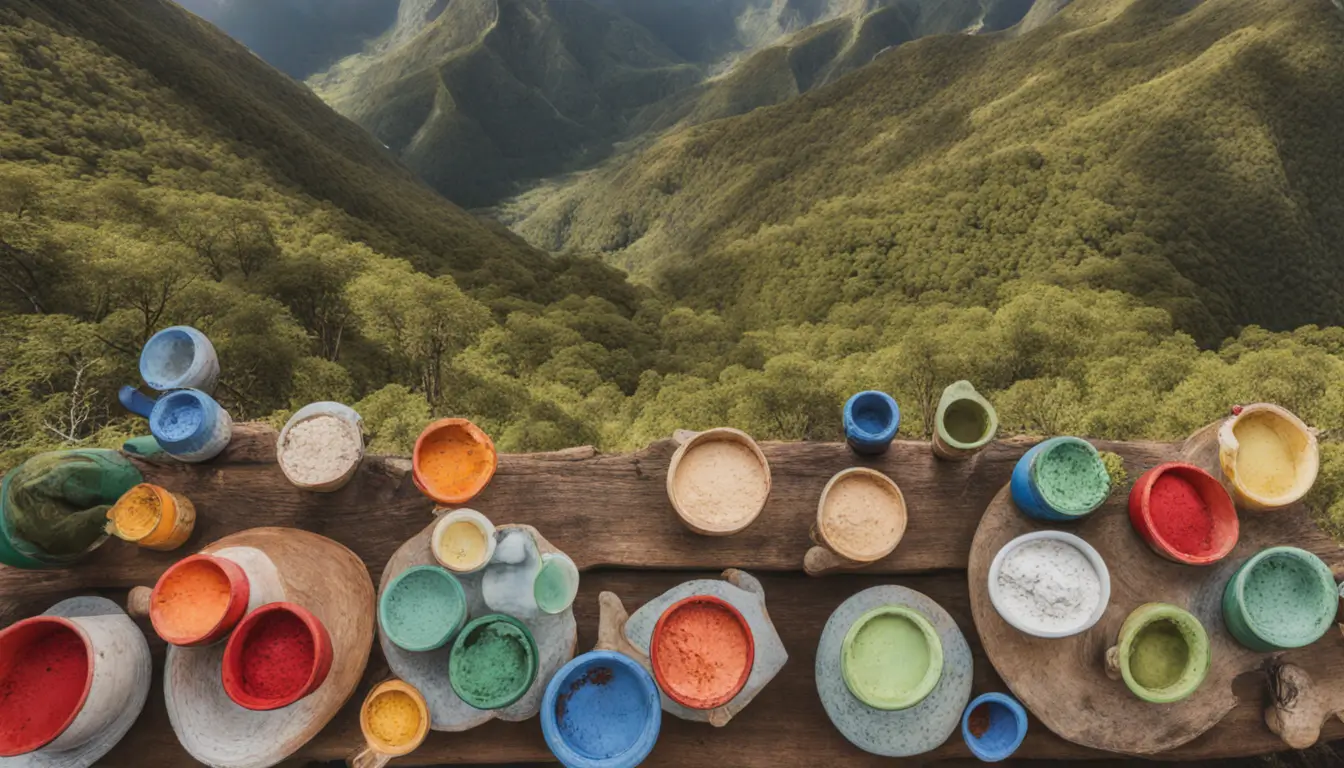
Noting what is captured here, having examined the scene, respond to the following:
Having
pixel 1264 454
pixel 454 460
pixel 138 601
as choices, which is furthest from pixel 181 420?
pixel 1264 454

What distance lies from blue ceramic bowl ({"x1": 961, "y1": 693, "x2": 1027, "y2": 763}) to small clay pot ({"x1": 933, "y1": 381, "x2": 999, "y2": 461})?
1.30 metres

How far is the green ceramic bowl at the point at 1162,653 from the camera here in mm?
2529

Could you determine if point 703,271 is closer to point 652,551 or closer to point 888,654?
point 652,551

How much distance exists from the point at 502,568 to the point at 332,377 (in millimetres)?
17010

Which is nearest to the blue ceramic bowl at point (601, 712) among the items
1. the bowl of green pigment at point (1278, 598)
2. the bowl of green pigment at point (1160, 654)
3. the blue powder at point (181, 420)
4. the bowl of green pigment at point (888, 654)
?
the bowl of green pigment at point (888, 654)

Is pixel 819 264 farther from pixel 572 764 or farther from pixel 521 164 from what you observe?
pixel 521 164

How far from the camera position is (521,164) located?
194 m

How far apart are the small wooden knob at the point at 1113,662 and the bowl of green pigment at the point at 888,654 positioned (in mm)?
837

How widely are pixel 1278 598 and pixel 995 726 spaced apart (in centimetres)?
157

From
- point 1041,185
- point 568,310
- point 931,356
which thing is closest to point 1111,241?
point 1041,185

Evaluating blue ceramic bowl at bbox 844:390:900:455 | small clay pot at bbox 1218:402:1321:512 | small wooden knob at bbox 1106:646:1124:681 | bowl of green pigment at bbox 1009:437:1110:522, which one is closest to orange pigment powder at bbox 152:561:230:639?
blue ceramic bowl at bbox 844:390:900:455

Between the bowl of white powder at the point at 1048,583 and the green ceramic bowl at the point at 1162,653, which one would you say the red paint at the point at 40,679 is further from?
the green ceramic bowl at the point at 1162,653

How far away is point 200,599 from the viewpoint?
239cm

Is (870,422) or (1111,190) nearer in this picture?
(870,422)
